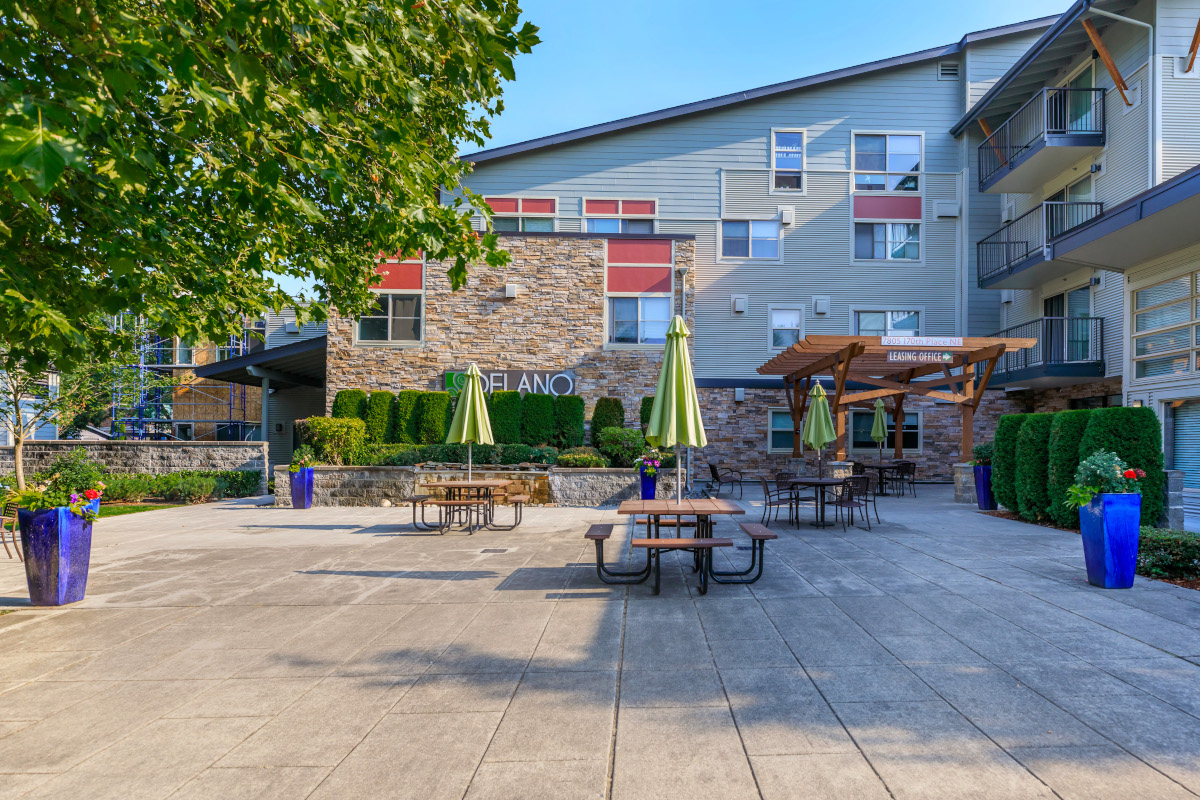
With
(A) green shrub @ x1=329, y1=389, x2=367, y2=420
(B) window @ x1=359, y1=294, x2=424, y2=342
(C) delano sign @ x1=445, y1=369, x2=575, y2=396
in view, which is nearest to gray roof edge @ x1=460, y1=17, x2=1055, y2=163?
(B) window @ x1=359, y1=294, x2=424, y2=342

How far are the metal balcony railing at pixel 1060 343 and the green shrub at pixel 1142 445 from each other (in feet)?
30.6

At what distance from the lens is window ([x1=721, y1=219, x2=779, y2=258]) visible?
859 inches

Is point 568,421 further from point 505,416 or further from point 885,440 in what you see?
point 885,440

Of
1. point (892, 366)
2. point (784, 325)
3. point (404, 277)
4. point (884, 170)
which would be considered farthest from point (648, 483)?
point (884, 170)

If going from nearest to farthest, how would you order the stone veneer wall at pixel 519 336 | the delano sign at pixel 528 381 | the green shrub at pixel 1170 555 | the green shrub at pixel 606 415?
the green shrub at pixel 1170 555
the green shrub at pixel 606 415
the delano sign at pixel 528 381
the stone veneer wall at pixel 519 336

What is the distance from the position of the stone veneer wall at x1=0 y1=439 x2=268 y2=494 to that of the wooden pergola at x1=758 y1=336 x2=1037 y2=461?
14.3 m

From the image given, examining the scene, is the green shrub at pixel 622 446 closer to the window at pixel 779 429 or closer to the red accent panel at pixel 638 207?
the window at pixel 779 429

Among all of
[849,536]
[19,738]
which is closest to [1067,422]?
[849,536]

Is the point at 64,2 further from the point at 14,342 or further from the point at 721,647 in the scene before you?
the point at 721,647

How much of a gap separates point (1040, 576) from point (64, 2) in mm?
9035

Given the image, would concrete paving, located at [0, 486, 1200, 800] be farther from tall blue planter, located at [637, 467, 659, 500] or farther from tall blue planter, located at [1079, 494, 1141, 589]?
tall blue planter, located at [637, 467, 659, 500]

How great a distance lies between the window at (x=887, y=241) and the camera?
71.6 feet

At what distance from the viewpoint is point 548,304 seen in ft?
62.0

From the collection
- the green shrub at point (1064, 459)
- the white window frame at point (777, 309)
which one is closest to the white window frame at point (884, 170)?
the white window frame at point (777, 309)
